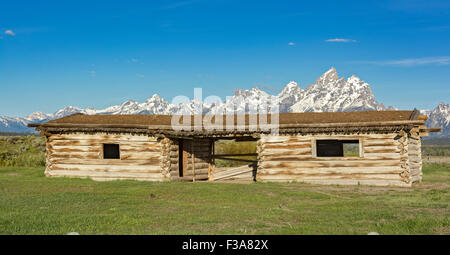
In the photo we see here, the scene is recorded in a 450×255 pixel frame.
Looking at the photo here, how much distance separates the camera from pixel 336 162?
1728 cm

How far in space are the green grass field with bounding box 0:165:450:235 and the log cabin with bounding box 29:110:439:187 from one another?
1.23 m

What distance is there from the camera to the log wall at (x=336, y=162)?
16.6 meters

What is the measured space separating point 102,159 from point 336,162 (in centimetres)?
1040

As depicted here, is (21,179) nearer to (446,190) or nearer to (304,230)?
(304,230)

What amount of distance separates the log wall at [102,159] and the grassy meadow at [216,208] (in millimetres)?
1270

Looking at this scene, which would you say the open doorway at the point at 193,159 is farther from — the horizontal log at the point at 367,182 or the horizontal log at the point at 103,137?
the horizontal log at the point at 367,182

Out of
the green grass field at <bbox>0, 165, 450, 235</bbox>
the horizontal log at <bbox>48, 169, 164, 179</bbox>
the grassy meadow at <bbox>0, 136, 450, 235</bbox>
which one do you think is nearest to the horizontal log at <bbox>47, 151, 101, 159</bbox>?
the horizontal log at <bbox>48, 169, 164, 179</bbox>

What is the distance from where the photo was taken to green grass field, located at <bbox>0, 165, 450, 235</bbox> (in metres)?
8.21

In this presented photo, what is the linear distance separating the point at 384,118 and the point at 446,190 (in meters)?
3.96

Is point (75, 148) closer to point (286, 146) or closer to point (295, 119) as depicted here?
point (286, 146)

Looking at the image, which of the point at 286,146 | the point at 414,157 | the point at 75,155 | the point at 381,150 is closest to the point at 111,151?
the point at 75,155
